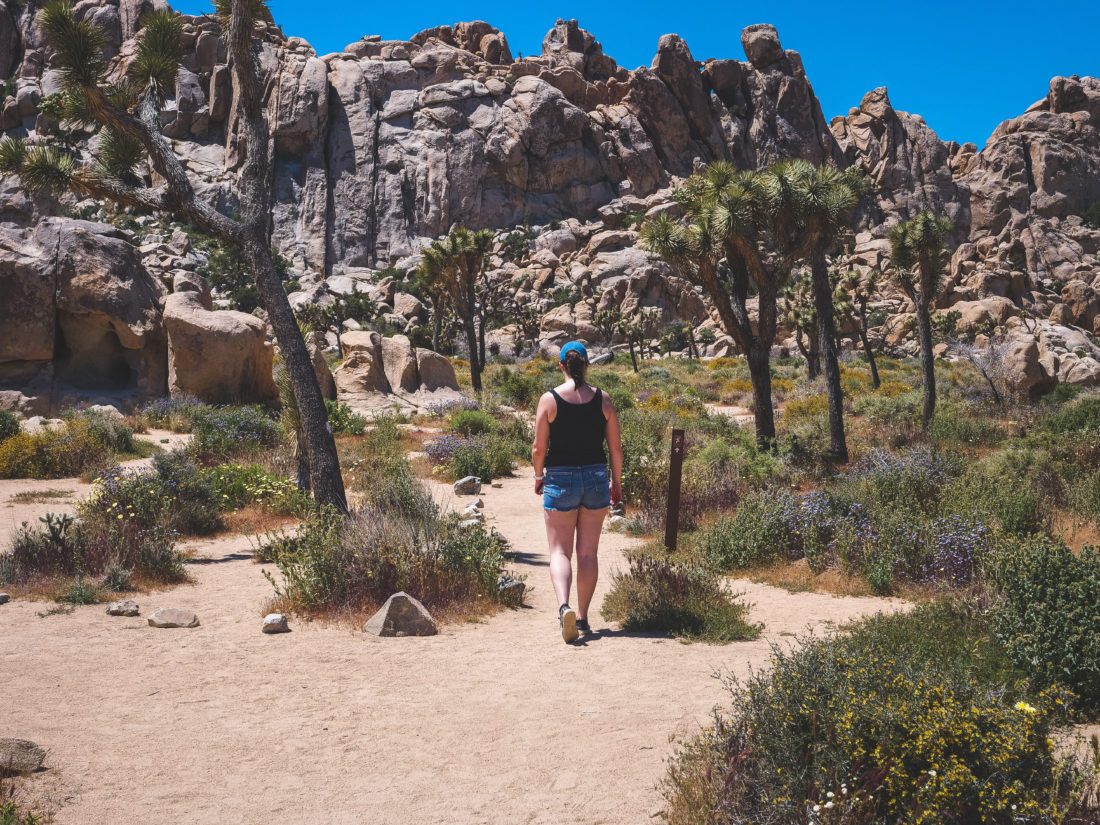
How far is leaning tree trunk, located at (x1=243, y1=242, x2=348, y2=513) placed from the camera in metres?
9.23

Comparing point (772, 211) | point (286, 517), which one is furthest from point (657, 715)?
point (772, 211)

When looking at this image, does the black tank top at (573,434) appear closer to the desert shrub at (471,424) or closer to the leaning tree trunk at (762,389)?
the leaning tree trunk at (762,389)

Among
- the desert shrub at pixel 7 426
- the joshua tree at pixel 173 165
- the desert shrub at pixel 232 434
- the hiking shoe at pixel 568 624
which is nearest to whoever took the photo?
the hiking shoe at pixel 568 624

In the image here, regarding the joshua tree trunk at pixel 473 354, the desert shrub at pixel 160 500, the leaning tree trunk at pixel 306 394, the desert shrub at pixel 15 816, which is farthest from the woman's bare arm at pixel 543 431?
the joshua tree trunk at pixel 473 354

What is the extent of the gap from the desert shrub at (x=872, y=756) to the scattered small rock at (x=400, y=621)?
2856mm

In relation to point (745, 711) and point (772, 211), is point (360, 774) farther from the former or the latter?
point (772, 211)

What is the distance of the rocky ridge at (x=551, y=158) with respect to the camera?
7206cm

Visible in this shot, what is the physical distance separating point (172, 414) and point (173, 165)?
8683 millimetres

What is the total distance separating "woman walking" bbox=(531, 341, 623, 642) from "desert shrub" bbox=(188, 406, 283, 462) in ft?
32.8

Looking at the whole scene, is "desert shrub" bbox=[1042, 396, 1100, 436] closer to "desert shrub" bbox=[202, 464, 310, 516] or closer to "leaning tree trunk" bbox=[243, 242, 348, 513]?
"leaning tree trunk" bbox=[243, 242, 348, 513]

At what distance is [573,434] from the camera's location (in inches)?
218

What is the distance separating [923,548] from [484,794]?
539cm

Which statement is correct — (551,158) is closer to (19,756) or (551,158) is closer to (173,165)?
(173,165)

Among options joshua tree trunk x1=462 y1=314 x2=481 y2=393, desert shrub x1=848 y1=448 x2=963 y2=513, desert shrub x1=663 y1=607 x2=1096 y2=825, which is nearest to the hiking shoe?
desert shrub x1=663 y1=607 x2=1096 y2=825
